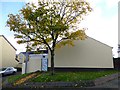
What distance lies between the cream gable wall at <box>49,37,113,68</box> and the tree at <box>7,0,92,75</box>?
341 cm

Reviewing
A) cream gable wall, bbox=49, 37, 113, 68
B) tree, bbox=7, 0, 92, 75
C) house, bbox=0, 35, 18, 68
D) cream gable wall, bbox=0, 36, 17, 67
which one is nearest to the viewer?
tree, bbox=7, 0, 92, 75

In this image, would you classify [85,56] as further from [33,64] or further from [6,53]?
[6,53]

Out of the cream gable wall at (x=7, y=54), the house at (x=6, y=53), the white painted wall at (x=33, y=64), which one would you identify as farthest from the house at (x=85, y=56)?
the cream gable wall at (x=7, y=54)

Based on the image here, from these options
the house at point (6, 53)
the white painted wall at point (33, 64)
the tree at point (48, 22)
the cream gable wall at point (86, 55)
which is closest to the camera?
the tree at point (48, 22)

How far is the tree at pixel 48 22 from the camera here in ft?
52.9

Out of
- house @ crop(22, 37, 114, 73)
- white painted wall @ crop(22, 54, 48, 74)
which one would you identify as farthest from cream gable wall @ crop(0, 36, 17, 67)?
house @ crop(22, 37, 114, 73)

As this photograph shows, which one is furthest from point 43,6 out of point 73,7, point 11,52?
point 11,52

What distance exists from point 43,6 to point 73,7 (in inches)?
107

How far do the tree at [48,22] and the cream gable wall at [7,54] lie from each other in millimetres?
17858

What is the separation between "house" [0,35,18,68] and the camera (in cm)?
3325

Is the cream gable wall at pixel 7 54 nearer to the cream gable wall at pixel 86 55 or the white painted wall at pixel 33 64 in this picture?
the white painted wall at pixel 33 64

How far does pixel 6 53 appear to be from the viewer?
35062 millimetres

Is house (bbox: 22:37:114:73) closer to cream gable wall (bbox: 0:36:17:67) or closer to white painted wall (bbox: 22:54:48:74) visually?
white painted wall (bbox: 22:54:48:74)

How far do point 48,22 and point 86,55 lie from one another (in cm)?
683
